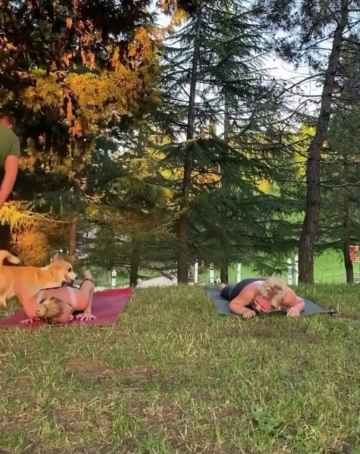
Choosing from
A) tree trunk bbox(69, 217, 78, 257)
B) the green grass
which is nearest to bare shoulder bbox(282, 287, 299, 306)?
tree trunk bbox(69, 217, 78, 257)

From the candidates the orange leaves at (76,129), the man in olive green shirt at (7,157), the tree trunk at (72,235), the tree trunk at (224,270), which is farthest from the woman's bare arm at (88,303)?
the tree trunk at (224,270)

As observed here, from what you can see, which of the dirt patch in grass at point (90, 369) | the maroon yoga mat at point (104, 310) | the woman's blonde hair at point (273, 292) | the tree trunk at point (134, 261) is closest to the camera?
the dirt patch in grass at point (90, 369)

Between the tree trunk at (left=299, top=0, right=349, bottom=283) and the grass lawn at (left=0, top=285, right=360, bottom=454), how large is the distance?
557 cm

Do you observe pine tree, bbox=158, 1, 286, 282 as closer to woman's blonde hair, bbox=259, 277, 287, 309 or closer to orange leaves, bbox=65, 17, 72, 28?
orange leaves, bbox=65, 17, 72, 28

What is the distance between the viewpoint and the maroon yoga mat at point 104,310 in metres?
4.40

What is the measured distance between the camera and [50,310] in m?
4.27

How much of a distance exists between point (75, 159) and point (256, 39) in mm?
5906

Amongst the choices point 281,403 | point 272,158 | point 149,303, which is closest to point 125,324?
point 149,303

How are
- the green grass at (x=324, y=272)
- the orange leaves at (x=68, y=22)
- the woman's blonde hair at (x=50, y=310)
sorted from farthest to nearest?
the green grass at (x=324, y=272) < the orange leaves at (x=68, y=22) < the woman's blonde hair at (x=50, y=310)

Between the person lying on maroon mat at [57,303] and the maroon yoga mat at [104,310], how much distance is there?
82mm

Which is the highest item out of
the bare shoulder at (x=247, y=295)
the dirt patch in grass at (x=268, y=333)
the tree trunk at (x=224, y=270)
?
the tree trunk at (x=224, y=270)

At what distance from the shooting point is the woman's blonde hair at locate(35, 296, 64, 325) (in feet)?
14.0

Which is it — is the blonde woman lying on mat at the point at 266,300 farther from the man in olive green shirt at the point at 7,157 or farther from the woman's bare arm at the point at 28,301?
the man in olive green shirt at the point at 7,157

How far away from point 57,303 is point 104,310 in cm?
85
